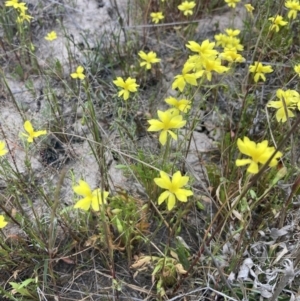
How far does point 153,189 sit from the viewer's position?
5.70ft

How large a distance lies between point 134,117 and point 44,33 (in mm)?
1096

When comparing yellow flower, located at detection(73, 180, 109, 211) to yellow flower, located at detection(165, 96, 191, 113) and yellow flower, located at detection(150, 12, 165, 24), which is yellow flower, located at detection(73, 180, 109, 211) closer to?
yellow flower, located at detection(165, 96, 191, 113)

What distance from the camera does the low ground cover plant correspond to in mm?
1463

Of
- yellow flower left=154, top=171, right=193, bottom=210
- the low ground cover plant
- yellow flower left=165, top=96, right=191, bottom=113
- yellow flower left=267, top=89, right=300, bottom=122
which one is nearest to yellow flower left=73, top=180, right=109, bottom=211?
the low ground cover plant

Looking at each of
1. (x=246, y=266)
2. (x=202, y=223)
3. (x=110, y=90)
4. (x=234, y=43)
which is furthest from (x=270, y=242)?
(x=110, y=90)

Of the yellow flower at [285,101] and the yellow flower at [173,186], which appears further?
the yellow flower at [285,101]

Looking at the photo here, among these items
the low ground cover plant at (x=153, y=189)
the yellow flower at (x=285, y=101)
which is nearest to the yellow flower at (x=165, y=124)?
the low ground cover plant at (x=153, y=189)

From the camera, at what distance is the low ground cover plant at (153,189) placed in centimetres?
146

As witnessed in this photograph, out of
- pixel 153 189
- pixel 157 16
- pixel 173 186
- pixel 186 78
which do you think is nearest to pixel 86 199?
pixel 173 186

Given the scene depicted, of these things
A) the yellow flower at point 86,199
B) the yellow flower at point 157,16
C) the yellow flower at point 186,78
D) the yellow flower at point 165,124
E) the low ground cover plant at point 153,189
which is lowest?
the low ground cover plant at point 153,189

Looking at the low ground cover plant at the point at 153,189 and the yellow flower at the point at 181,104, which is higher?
the yellow flower at the point at 181,104

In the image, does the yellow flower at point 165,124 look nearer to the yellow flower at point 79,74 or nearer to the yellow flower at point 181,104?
the yellow flower at point 181,104

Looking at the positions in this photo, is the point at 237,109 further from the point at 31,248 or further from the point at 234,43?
the point at 31,248

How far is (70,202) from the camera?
190 centimetres
